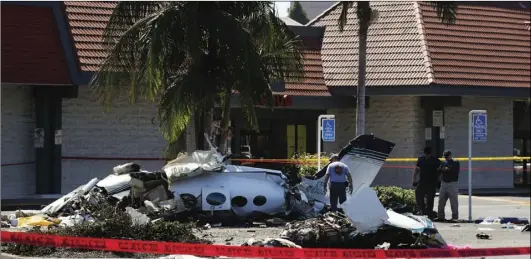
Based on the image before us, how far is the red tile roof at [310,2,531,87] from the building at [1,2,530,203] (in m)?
0.04

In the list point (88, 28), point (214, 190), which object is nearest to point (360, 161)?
point (214, 190)

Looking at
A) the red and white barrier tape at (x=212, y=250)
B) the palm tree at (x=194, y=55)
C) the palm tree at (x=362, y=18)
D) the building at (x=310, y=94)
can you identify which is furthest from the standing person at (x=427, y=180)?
the red and white barrier tape at (x=212, y=250)

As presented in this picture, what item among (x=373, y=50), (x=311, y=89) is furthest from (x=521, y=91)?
(x=311, y=89)

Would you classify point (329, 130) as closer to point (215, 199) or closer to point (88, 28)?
point (215, 199)

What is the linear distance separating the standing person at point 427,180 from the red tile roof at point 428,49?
8312mm

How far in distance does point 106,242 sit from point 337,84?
2007 centimetres

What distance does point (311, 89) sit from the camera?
28000 millimetres

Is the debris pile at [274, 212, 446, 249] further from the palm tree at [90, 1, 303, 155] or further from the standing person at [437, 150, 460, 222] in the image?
the palm tree at [90, 1, 303, 155]

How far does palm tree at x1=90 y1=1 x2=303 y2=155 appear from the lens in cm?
1938

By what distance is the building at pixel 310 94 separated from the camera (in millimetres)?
24250

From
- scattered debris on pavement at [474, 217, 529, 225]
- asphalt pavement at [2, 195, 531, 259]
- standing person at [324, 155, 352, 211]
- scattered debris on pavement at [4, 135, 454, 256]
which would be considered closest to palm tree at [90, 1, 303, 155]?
scattered debris on pavement at [4, 135, 454, 256]

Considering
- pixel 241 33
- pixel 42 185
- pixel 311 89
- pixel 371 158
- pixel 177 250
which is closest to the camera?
pixel 177 250

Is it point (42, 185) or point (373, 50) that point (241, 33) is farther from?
point (373, 50)

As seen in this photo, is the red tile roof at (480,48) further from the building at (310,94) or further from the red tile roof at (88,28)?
the red tile roof at (88,28)
